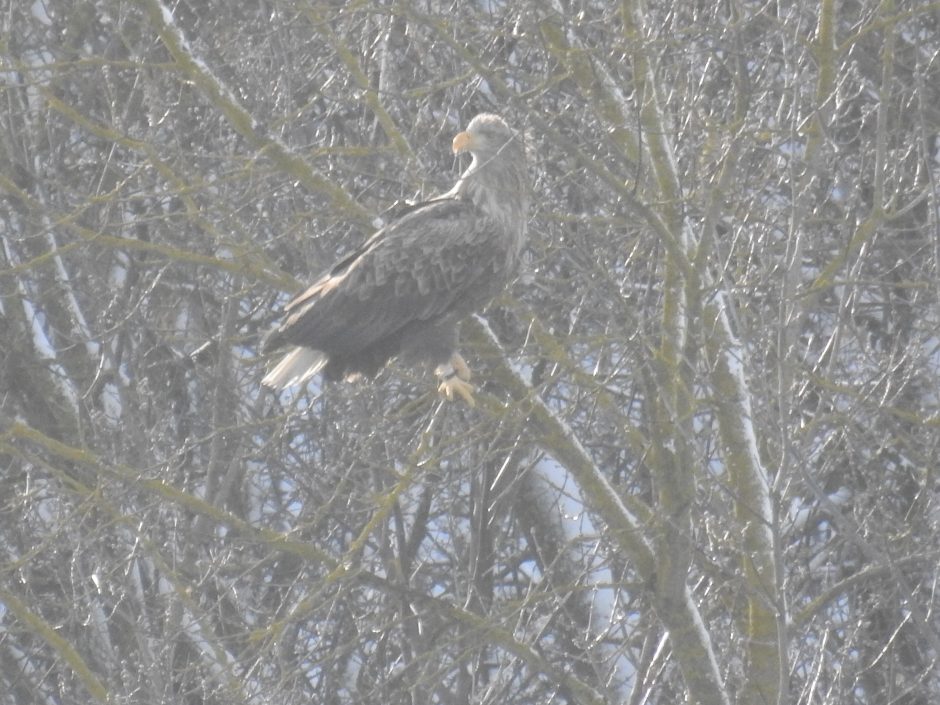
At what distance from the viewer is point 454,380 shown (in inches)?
316

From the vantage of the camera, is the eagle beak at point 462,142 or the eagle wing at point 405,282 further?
the eagle beak at point 462,142

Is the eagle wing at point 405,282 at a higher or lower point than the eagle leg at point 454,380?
higher

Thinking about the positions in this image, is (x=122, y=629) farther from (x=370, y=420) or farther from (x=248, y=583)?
(x=370, y=420)

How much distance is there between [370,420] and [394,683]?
2.13m

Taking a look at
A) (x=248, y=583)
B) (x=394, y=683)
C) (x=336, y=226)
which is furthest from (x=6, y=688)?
(x=336, y=226)

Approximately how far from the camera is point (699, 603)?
30.5 ft

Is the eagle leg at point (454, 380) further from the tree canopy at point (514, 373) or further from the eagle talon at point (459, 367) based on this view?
the tree canopy at point (514, 373)

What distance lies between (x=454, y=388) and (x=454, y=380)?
0.18 feet

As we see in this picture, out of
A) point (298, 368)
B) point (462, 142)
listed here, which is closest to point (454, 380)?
point (298, 368)

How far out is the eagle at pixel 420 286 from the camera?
8062mm

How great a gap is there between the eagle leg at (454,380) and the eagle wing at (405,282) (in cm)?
21

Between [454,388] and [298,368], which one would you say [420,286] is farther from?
[298,368]

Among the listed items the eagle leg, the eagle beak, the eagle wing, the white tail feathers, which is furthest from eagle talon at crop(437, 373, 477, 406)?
the eagle beak

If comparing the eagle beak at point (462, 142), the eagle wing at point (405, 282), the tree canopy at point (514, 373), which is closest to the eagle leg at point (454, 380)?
the tree canopy at point (514, 373)
